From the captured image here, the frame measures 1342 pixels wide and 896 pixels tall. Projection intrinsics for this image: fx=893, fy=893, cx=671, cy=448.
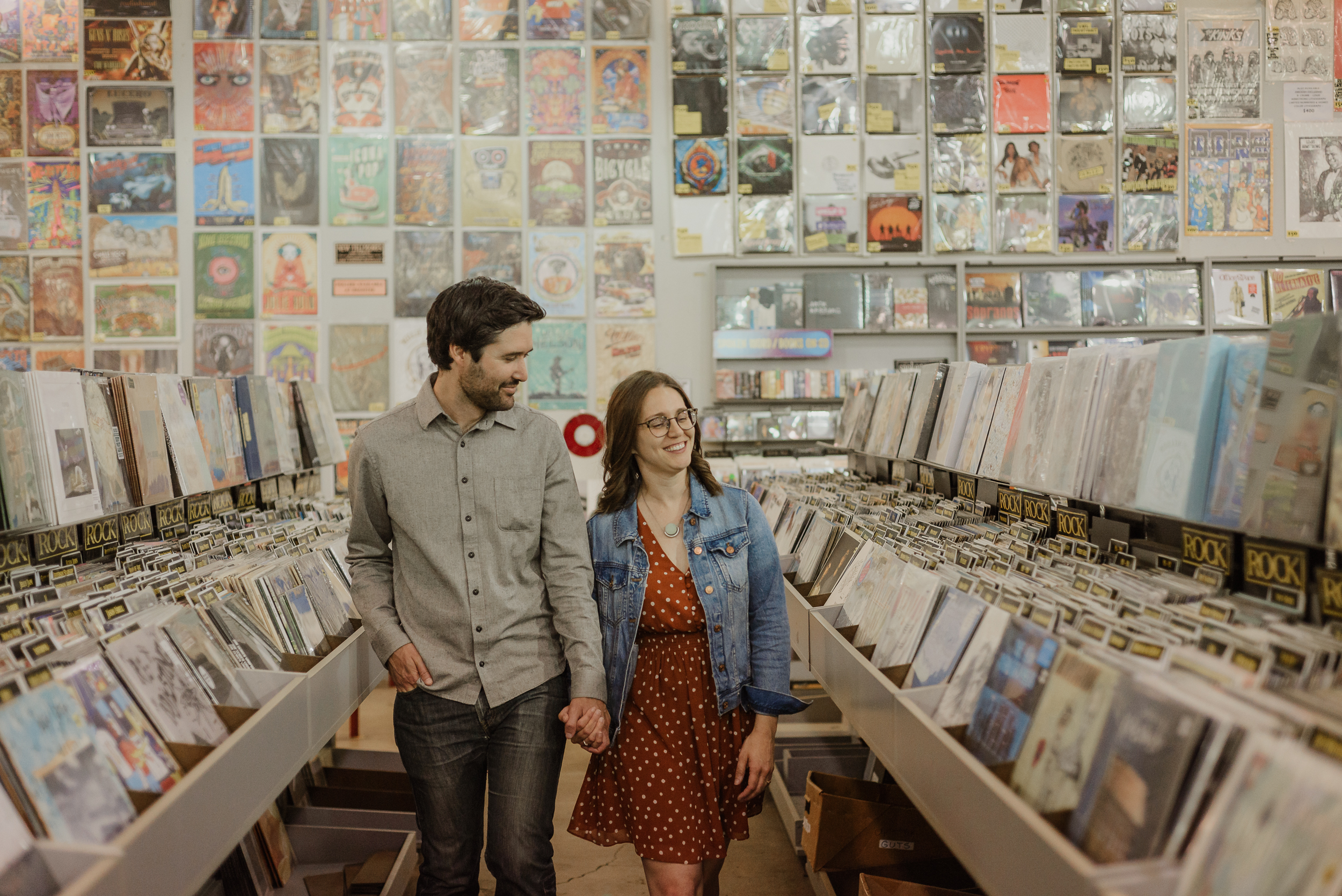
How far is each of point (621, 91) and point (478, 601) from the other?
16.4 feet

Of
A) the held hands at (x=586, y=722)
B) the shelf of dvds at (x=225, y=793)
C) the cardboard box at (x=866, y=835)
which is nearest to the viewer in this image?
the shelf of dvds at (x=225, y=793)

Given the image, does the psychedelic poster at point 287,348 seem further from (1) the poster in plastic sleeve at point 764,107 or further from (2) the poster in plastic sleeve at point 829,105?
(2) the poster in plastic sleeve at point 829,105

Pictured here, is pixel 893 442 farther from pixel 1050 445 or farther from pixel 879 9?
pixel 879 9

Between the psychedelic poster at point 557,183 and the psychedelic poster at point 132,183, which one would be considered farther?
the psychedelic poster at point 557,183

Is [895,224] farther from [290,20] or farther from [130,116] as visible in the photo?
[130,116]

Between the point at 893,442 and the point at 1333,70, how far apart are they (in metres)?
5.18

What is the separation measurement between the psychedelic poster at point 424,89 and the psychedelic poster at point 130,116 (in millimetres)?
1520

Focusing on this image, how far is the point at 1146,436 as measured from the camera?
1.67 meters

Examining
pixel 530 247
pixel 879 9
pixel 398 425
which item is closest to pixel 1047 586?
pixel 398 425

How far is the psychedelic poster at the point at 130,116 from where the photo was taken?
19.3ft

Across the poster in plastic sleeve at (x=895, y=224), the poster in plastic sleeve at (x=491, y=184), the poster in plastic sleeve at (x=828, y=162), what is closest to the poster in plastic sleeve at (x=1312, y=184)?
the poster in plastic sleeve at (x=895, y=224)

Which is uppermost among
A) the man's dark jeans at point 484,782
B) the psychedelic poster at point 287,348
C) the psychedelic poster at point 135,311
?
the psychedelic poster at point 135,311

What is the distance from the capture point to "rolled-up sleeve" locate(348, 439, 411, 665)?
1.89 m

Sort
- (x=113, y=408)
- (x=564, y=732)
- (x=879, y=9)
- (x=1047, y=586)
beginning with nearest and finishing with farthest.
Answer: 1. (x=1047, y=586)
2. (x=564, y=732)
3. (x=113, y=408)
4. (x=879, y=9)
